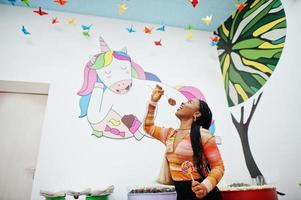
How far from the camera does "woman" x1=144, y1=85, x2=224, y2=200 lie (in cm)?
143

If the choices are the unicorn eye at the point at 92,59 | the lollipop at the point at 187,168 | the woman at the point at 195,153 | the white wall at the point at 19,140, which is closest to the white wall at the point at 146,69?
the unicorn eye at the point at 92,59

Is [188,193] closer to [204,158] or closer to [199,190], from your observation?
[199,190]

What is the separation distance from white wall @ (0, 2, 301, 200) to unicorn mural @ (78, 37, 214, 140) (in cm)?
9

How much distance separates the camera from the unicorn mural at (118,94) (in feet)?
8.70

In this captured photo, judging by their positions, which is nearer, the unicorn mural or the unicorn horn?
the unicorn mural

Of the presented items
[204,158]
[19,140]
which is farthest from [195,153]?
[19,140]

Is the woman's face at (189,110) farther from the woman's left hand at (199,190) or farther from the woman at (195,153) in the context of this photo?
the woman's left hand at (199,190)

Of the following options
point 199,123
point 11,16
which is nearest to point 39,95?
point 11,16

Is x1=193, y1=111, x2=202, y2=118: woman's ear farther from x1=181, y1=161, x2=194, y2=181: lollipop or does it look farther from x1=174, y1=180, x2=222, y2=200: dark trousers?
x1=174, y1=180, x2=222, y2=200: dark trousers

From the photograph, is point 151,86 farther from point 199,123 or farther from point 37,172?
point 37,172

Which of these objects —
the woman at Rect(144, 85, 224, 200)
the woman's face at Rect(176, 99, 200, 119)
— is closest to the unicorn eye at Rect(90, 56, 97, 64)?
the woman at Rect(144, 85, 224, 200)

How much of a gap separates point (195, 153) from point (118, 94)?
1546 mm

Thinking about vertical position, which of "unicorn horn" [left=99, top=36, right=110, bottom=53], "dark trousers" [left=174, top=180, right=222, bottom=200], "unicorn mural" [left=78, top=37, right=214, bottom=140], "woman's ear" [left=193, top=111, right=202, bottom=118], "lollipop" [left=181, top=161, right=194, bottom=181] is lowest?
"dark trousers" [left=174, top=180, right=222, bottom=200]

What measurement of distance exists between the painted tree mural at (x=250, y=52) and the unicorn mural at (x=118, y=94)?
53 cm
